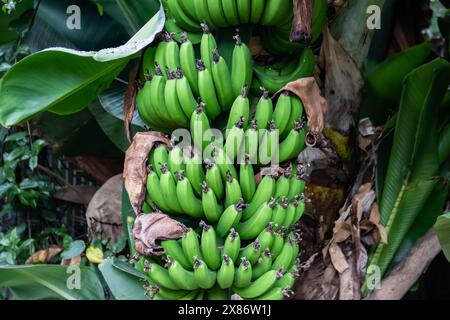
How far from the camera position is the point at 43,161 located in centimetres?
291

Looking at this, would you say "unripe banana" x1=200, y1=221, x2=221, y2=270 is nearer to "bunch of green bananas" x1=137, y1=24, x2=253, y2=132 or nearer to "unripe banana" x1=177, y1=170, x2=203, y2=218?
"unripe banana" x1=177, y1=170, x2=203, y2=218

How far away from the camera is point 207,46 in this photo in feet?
4.85

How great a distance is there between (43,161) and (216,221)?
1.70m

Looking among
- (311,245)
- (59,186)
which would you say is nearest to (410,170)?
(311,245)

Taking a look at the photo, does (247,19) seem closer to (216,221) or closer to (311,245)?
(216,221)

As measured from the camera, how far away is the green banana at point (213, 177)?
1414mm

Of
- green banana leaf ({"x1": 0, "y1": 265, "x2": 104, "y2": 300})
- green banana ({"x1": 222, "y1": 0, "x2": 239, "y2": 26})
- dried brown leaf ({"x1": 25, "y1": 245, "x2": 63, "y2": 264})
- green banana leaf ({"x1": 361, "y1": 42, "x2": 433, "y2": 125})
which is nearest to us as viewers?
green banana ({"x1": 222, "y1": 0, "x2": 239, "y2": 26})

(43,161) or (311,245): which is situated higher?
(43,161)

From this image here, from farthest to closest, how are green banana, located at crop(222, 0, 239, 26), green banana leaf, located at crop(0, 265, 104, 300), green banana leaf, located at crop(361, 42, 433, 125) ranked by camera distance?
green banana leaf, located at crop(361, 42, 433, 125), green banana leaf, located at crop(0, 265, 104, 300), green banana, located at crop(222, 0, 239, 26)

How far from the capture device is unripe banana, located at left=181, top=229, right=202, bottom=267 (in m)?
1.39

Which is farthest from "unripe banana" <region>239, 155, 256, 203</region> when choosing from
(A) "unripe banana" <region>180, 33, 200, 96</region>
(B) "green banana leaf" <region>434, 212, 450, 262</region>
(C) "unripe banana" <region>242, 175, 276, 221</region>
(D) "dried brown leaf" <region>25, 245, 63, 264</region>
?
(D) "dried brown leaf" <region>25, 245, 63, 264</region>

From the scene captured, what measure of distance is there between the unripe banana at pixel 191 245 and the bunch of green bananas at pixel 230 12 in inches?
21.4

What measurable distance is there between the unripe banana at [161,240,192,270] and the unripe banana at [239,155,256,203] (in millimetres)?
208

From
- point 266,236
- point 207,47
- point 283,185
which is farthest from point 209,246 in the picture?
point 207,47
